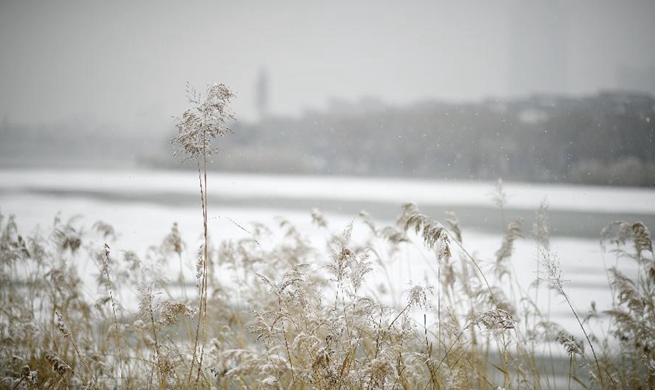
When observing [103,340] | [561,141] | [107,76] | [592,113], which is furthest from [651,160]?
[107,76]

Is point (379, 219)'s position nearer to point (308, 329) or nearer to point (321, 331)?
point (321, 331)

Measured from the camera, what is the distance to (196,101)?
96.8 inches

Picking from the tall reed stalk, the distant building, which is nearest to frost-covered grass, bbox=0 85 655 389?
the tall reed stalk

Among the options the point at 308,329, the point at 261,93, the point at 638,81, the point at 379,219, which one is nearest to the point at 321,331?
the point at 308,329

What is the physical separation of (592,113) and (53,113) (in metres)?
90.3

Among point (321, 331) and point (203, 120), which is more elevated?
point (203, 120)

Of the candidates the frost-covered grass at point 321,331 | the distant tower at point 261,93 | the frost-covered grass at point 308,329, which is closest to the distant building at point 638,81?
the frost-covered grass at point 308,329

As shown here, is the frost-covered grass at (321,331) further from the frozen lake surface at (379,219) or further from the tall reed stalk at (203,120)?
the frozen lake surface at (379,219)

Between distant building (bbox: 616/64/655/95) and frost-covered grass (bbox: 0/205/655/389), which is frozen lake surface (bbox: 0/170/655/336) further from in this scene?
distant building (bbox: 616/64/655/95)

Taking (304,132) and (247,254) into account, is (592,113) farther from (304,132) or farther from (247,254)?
(247,254)

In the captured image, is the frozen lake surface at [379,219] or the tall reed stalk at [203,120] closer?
the tall reed stalk at [203,120]

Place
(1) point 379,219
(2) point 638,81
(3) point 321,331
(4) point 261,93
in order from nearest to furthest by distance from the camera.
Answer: (3) point 321,331, (1) point 379,219, (2) point 638,81, (4) point 261,93

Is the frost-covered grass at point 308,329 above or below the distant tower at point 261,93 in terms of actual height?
below

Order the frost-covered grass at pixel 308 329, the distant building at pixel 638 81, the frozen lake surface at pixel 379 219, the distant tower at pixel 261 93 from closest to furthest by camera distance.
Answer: the frost-covered grass at pixel 308 329
the frozen lake surface at pixel 379 219
the distant building at pixel 638 81
the distant tower at pixel 261 93
